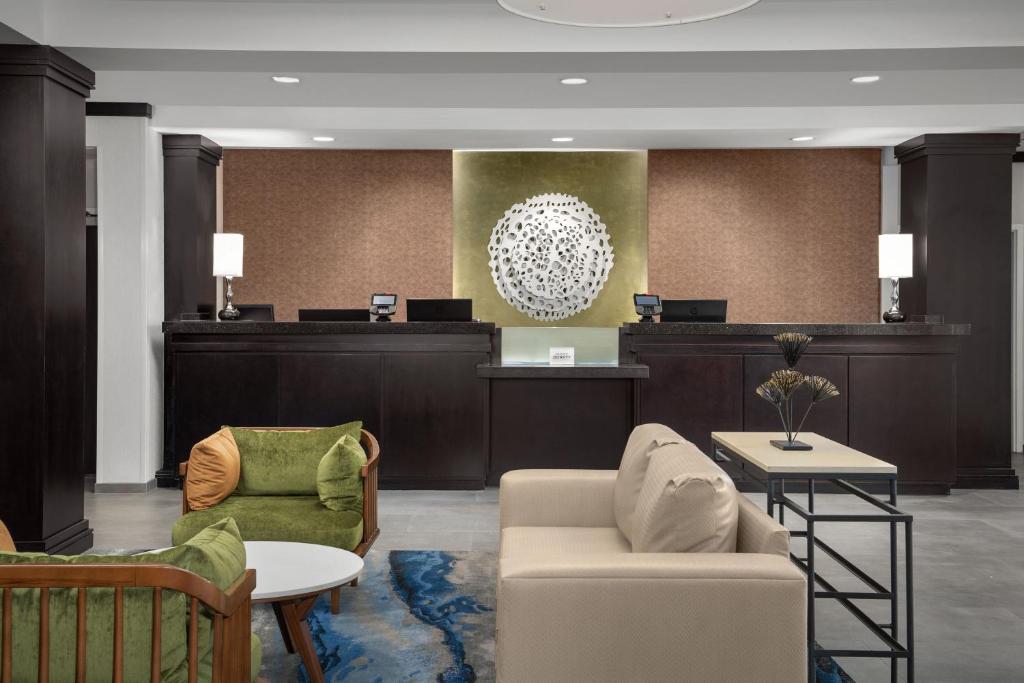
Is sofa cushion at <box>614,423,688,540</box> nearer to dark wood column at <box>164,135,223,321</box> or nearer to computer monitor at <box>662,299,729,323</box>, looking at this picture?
computer monitor at <box>662,299,729,323</box>

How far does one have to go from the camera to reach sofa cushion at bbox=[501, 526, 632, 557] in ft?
11.1

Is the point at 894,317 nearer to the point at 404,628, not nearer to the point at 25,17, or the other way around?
the point at 404,628

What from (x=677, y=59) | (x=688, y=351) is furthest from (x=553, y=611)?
(x=688, y=351)

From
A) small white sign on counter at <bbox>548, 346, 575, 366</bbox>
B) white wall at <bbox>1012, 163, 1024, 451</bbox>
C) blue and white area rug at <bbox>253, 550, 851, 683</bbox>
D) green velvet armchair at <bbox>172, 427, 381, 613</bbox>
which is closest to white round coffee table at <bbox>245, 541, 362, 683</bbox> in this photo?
blue and white area rug at <bbox>253, 550, 851, 683</bbox>

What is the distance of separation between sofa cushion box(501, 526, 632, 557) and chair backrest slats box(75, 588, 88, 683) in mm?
1559

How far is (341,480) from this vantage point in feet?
14.1

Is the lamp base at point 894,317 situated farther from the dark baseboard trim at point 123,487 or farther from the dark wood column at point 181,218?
the dark baseboard trim at point 123,487

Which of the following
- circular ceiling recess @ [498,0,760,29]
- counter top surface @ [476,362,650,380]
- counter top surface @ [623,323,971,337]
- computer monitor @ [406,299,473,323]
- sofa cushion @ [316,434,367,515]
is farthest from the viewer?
computer monitor @ [406,299,473,323]

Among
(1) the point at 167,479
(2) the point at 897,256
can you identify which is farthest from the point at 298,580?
(2) the point at 897,256

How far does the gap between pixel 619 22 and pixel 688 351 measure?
4084 mm

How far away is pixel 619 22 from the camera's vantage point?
316 centimetres

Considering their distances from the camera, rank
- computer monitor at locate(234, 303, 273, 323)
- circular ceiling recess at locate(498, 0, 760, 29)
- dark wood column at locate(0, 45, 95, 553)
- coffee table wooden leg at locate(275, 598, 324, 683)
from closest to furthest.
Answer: circular ceiling recess at locate(498, 0, 760, 29), coffee table wooden leg at locate(275, 598, 324, 683), dark wood column at locate(0, 45, 95, 553), computer monitor at locate(234, 303, 273, 323)

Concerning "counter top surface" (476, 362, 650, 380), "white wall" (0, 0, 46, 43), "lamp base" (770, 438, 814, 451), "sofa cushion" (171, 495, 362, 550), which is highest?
"white wall" (0, 0, 46, 43)

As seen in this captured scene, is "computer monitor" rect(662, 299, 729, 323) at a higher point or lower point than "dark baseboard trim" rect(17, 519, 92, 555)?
higher
